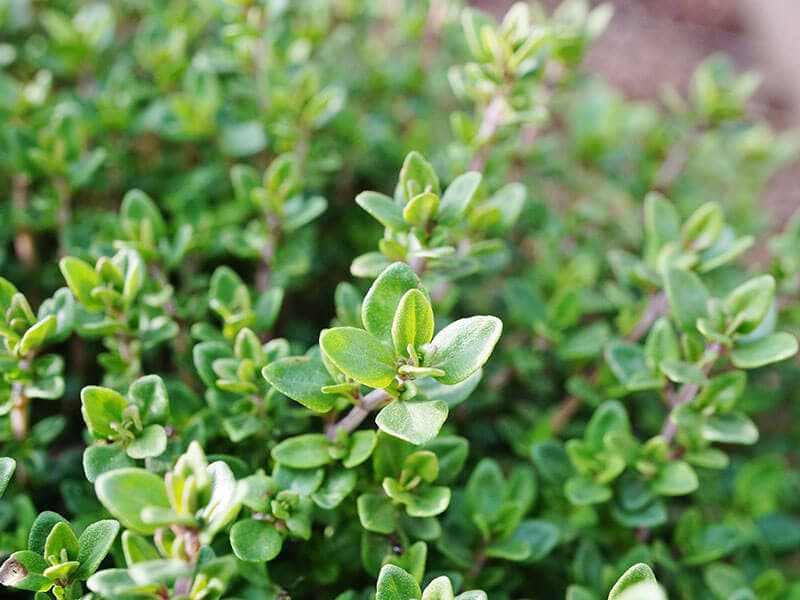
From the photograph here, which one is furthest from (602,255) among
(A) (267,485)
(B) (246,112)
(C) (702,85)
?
(A) (267,485)

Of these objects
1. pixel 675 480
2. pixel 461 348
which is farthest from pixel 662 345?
pixel 461 348

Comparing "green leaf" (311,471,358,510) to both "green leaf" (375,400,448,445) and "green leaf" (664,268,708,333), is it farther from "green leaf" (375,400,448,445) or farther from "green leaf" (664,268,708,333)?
"green leaf" (664,268,708,333)

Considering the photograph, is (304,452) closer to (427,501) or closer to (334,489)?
(334,489)

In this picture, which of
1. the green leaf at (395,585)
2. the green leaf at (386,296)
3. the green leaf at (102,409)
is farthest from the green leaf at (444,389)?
the green leaf at (102,409)

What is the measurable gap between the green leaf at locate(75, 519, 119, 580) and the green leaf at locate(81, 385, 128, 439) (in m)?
0.14

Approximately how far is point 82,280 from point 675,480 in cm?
107

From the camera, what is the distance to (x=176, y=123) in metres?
1.79

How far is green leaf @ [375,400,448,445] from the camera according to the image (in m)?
0.96

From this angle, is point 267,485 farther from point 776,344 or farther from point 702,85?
point 702,85

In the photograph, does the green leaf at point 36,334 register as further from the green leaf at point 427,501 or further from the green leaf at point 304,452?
the green leaf at point 427,501

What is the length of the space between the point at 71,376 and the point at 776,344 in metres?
1.43

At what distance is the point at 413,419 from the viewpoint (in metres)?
1.00

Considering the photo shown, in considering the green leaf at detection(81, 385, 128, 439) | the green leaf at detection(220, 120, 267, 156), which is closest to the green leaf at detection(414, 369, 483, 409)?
the green leaf at detection(81, 385, 128, 439)

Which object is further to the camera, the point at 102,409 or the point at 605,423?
the point at 605,423
